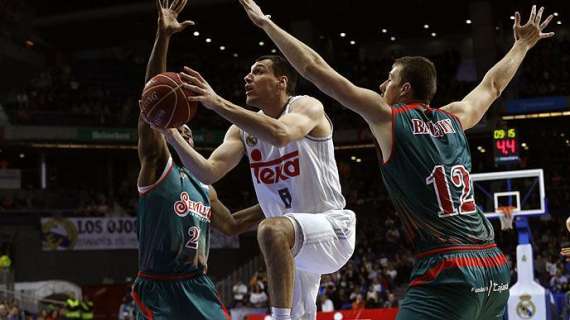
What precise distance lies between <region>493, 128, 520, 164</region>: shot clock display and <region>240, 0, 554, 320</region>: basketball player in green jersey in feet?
53.7

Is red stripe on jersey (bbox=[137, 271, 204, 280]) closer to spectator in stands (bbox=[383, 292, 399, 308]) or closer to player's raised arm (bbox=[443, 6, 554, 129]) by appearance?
player's raised arm (bbox=[443, 6, 554, 129])

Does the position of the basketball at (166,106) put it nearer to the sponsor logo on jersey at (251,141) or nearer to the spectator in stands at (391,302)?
the sponsor logo on jersey at (251,141)

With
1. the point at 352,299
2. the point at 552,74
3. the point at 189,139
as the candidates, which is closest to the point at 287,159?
the point at 189,139

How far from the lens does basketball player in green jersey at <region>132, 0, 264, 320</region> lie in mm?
5805

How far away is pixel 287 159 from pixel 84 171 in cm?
3348

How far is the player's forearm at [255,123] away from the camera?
473 cm

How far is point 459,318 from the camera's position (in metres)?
4.24

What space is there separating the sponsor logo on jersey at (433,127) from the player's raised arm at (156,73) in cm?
198

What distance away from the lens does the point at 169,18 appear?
234 inches

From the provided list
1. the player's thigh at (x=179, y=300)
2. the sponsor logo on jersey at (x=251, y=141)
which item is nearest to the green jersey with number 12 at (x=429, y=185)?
the sponsor logo on jersey at (x=251, y=141)

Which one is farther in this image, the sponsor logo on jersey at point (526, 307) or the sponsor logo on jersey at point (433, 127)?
the sponsor logo on jersey at point (526, 307)

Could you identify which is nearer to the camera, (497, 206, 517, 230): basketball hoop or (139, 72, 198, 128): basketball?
(139, 72, 198, 128): basketball

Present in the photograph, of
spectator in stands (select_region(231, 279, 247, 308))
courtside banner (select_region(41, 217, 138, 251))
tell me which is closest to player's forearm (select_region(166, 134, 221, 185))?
spectator in stands (select_region(231, 279, 247, 308))

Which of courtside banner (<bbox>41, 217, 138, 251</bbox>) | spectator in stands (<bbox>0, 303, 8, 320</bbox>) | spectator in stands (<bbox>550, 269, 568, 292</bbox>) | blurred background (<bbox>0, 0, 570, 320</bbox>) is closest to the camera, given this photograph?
spectator in stands (<bbox>550, 269, 568, 292</bbox>)
